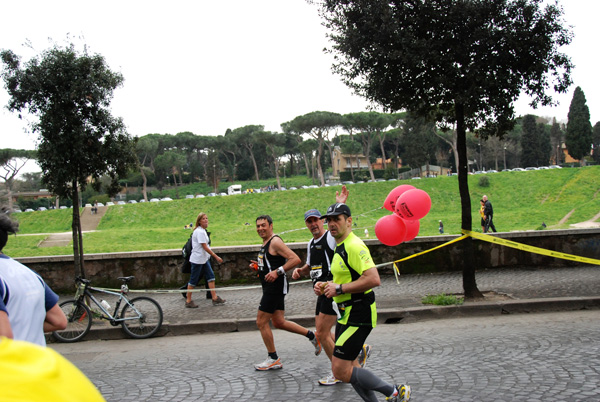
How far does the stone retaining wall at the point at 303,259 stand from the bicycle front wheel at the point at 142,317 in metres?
3.48

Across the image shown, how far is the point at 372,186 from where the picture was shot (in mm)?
52438

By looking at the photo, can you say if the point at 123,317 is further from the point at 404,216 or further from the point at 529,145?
the point at 529,145

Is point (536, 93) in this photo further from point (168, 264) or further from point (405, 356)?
point (168, 264)

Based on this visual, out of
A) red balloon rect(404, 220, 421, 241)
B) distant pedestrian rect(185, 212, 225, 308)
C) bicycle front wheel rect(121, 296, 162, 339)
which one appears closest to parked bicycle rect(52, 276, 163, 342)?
bicycle front wheel rect(121, 296, 162, 339)

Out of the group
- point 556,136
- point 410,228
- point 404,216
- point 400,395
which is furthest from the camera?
point 556,136

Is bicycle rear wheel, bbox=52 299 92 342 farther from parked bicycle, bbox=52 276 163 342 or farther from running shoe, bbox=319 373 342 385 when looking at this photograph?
running shoe, bbox=319 373 342 385

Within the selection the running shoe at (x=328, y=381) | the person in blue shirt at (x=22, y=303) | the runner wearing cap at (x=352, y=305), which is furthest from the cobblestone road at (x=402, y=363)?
the person in blue shirt at (x=22, y=303)

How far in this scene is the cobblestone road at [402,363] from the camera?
16.5 feet

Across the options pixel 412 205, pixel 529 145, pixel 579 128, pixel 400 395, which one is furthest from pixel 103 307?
pixel 529 145

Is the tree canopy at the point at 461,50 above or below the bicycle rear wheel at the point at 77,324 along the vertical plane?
above

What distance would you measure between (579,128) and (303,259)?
193 feet

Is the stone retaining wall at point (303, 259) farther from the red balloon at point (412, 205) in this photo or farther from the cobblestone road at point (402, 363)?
the red balloon at point (412, 205)

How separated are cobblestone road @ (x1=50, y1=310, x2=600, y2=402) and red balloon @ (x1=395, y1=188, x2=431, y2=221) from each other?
5.44ft

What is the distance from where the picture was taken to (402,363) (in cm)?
595
